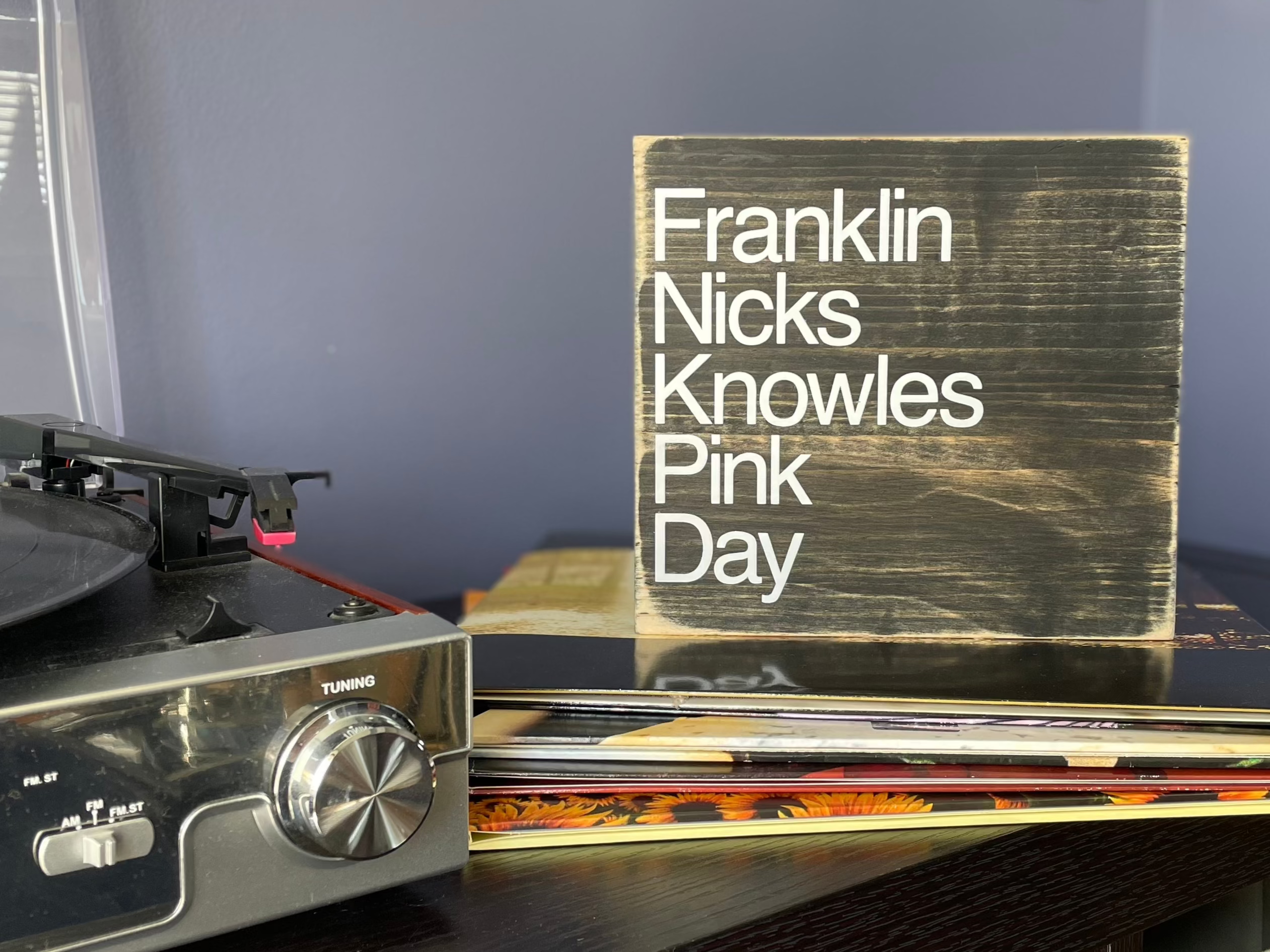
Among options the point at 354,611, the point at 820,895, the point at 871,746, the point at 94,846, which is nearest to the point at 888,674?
the point at 871,746

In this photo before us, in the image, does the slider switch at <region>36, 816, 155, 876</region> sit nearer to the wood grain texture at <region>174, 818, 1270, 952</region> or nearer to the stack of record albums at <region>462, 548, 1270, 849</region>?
the wood grain texture at <region>174, 818, 1270, 952</region>

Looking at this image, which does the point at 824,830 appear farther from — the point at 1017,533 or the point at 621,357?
the point at 621,357

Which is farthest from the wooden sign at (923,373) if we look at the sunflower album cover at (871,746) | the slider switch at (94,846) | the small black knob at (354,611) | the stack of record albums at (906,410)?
the slider switch at (94,846)

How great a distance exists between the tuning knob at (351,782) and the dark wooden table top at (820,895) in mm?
57

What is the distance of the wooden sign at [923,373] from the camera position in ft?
2.44

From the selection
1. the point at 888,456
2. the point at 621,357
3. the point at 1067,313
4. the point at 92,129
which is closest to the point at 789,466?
the point at 888,456

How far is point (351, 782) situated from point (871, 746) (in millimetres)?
287

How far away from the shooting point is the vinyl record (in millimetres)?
476

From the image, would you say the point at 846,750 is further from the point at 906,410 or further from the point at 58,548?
the point at 58,548

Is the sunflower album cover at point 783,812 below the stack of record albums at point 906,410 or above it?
below

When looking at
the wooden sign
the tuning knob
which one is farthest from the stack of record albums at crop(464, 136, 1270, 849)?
the tuning knob

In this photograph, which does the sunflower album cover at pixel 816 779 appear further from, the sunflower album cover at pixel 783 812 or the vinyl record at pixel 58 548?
the vinyl record at pixel 58 548

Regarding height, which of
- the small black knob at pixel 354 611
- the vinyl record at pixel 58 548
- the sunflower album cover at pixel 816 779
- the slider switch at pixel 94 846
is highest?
the vinyl record at pixel 58 548

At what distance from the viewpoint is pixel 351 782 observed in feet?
1.58
